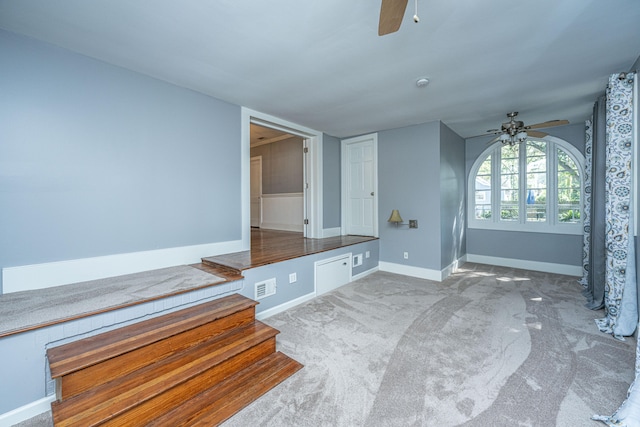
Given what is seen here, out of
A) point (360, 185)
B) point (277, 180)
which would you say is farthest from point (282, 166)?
point (360, 185)

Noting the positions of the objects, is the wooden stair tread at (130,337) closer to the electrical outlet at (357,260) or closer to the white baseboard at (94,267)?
the white baseboard at (94,267)

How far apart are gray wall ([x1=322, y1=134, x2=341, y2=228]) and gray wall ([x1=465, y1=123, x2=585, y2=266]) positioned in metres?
2.61

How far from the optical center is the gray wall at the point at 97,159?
1984 mm

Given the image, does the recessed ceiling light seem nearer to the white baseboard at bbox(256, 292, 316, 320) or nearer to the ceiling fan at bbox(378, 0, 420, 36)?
the ceiling fan at bbox(378, 0, 420, 36)

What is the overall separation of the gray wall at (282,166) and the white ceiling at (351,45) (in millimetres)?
2581

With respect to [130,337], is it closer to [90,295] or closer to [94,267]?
[90,295]

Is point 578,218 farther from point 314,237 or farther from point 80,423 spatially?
point 80,423

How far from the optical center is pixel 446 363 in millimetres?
1976

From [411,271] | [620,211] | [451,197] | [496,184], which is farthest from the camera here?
[496,184]

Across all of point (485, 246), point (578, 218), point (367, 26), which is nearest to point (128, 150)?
point (367, 26)

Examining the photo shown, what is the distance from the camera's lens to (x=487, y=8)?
167 cm

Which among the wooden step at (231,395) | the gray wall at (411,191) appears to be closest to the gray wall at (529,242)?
the gray wall at (411,191)

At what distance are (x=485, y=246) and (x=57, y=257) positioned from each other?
6.16m

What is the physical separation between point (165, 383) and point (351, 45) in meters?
2.68
